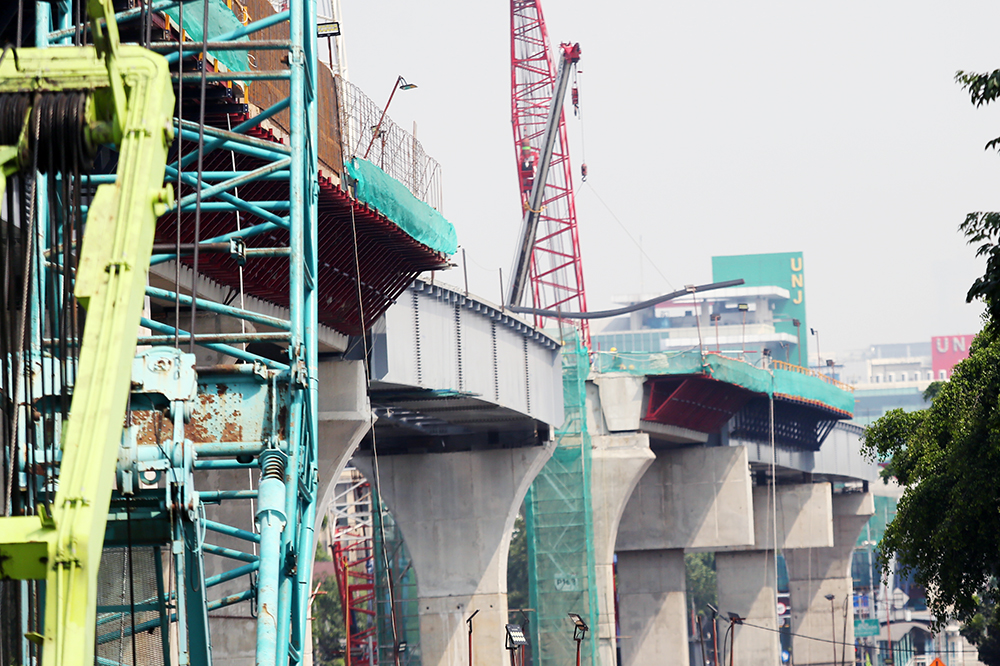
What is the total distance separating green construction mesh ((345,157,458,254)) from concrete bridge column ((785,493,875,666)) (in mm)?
69115

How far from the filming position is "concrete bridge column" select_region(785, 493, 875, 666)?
323 feet

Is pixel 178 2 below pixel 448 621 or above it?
above

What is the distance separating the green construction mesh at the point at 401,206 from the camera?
31266 mm

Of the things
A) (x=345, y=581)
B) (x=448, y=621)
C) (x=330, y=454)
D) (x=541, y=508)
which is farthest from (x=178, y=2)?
(x=345, y=581)

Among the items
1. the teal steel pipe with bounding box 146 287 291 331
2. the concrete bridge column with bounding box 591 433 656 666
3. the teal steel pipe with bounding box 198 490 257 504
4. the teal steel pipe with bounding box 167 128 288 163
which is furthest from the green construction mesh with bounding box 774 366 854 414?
the teal steel pipe with bounding box 198 490 257 504

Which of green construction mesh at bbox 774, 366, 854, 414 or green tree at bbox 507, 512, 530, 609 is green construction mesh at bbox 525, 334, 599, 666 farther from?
green tree at bbox 507, 512, 530, 609

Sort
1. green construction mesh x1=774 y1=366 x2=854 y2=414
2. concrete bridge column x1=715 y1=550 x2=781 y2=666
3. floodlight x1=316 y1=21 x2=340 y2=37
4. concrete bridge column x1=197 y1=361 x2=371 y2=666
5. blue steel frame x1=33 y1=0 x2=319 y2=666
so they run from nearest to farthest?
blue steel frame x1=33 y1=0 x2=319 y2=666 → floodlight x1=316 y1=21 x2=340 y2=37 → concrete bridge column x1=197 y1=361 x2=371 y2=666 → green construction mesh x1=774 y1=366 x2=854 y2=414 → concrete bridge column x1=715 y1=550 x2=781 y2=666

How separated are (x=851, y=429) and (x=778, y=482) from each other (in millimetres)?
7349

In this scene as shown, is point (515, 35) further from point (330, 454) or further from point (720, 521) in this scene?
point (330, 454)

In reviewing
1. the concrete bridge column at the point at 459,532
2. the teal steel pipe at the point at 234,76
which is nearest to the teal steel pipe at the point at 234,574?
the teal steel pipe at the point at 234,76

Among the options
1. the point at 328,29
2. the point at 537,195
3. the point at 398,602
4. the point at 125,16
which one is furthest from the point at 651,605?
the point at 125,16

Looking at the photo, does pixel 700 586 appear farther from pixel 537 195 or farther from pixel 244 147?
pixel 244 147

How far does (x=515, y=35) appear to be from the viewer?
92062 millimetres

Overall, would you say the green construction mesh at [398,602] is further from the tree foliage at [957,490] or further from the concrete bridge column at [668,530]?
the tree foliage at [957,490]
